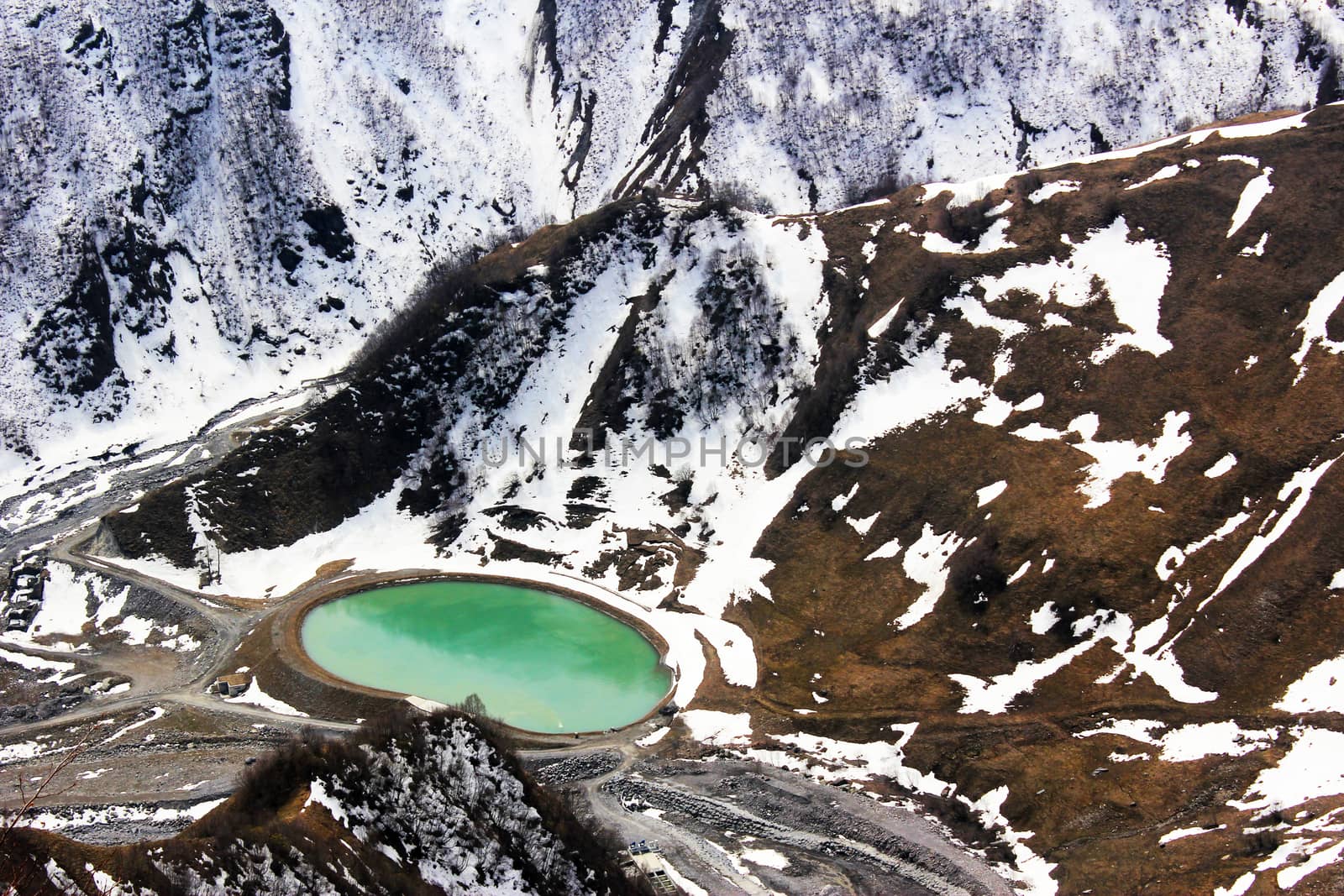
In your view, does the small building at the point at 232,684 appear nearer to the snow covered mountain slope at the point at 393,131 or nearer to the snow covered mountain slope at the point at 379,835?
the snow covered mountain slope at the point at 379,835

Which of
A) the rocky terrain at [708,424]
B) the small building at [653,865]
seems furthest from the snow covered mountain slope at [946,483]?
the small building at [653,865]

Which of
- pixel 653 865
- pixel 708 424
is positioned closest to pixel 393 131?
pixel 708 424

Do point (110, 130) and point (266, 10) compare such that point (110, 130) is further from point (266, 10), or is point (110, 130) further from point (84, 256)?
point (266, 10)

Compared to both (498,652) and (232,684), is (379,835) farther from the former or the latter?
(232,684)

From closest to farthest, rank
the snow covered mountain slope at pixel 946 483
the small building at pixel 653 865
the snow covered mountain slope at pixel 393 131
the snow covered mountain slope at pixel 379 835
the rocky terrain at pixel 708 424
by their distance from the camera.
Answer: the snow covered mountain slope at pixel 379 835
the small building at pixel 653 865
the rocky terrain at pixel 708 424
the snow covered mountain slope at pixel 946 483
the snow covered mountain slope at pixel 393 131

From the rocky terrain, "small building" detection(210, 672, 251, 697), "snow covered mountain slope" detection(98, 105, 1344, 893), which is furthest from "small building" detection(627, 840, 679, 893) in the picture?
"small building" detection(210, 672, 251, 697)

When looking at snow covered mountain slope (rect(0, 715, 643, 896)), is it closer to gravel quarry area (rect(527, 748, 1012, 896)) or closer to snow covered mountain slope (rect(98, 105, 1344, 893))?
gravel quarry area (rect(527, 748, 1012, 896))
